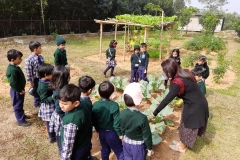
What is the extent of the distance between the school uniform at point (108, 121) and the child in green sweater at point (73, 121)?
20 centimetres

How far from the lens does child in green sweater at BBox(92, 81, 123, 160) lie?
2.38 m

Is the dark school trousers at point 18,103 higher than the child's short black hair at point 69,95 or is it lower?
lower

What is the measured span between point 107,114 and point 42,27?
1344cm

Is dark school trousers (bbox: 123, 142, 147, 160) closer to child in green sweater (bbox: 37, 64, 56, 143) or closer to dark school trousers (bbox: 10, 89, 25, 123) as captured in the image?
child in green sweater (bbox: 37, 64, 56, 143)

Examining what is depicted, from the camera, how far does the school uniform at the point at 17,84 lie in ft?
11.3

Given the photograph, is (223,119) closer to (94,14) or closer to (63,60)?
→ (63,60)

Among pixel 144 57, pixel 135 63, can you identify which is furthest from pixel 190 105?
pixel 135 63

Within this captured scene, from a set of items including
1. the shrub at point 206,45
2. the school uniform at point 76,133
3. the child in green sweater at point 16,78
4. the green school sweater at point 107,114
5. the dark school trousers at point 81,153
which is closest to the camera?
the school uniform at point 76,133

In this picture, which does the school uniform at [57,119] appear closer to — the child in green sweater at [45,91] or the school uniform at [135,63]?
the child in green sweater at [45,91]

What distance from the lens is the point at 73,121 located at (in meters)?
2.02

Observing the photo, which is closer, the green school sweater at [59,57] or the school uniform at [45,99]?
the school uniform at [45,99]

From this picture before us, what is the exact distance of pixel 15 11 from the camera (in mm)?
12602

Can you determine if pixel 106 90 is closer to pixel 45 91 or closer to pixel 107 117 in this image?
pixel 107 117

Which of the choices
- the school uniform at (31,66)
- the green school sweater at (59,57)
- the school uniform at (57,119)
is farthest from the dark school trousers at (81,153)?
the green school sweater at (59,57)
